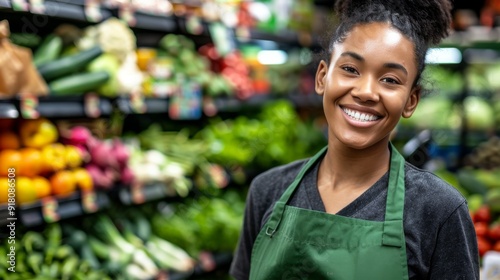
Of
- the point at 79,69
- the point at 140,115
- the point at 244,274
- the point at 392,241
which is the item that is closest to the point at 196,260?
the point at 140,115

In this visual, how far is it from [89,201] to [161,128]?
1.39 meters

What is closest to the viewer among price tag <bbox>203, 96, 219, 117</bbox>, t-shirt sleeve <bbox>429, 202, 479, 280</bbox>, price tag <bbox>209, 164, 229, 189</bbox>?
t-shirt sleeve <bbox>429, 202, 479, 280</bbox>

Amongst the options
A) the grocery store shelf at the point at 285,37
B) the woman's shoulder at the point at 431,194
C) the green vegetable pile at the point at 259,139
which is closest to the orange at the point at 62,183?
the green vegetable pile at the point at 259,139

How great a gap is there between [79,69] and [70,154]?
57cm

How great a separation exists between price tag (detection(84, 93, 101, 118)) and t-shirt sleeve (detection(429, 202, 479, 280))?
1942mm

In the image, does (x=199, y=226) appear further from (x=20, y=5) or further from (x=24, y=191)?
(x=20, y=5)

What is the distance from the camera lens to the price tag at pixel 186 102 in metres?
3.72

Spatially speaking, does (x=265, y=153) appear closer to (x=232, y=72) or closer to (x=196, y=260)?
(x=232, y=72)

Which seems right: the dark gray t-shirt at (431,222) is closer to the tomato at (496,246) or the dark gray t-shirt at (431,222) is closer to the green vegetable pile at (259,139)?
the tomato at (496,246)

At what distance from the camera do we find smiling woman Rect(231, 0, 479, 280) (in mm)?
1468

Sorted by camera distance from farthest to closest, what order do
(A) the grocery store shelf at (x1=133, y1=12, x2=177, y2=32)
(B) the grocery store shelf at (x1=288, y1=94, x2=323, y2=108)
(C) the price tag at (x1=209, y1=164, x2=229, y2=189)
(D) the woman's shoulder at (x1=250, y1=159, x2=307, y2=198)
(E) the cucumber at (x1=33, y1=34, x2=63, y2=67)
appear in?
(B) the grocery store shelf at (x1=288, y1=94, x2=323, y2=108) < (C) the price tag at (x1=209, y1=164, x2=229, y2=189) < (A) the grocery store shelf at (x1=133, y1=12, x2=177, y2=32) < (E) the cucumber at (x1=33, y1=34, x2=63, y2=67) < (D) the woman's shoulder at (x1=250, y1=159, x2=307, y2=198)

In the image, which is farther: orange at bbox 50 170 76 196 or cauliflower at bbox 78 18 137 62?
cauliflower at bbox 78 18 137 62

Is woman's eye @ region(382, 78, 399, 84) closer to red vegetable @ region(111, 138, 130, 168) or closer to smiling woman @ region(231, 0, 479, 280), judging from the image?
smiling woman @ region(231, 0, 479, 280)

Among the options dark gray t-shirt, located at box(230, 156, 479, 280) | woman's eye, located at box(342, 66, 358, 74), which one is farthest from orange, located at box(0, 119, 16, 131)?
woman's eye, located at box(342, 66, 358, 74)
